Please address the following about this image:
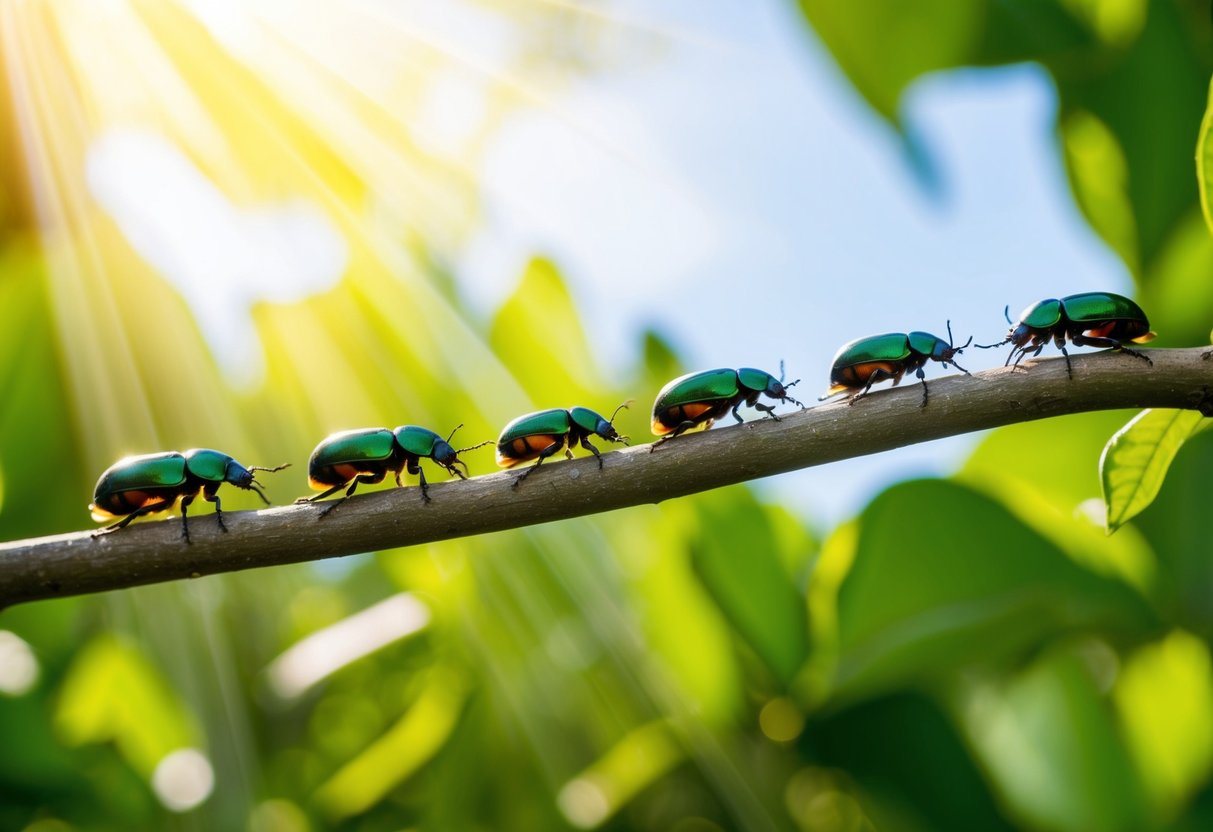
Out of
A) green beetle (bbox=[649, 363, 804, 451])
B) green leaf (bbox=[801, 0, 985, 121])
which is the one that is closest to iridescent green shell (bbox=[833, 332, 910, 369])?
green beetle (bbox=[649, 363, 804, 451])

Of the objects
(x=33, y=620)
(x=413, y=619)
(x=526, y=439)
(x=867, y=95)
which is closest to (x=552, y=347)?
(x=413, y=619)

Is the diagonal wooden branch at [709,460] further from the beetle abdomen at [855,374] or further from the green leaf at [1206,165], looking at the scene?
the beetle abdomen at [855,374]

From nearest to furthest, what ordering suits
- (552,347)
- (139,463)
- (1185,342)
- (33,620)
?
(139,463) < (1185,342) < (33,620) < (552,347)

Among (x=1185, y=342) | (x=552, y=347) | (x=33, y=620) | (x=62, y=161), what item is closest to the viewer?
(x=1185, y=342)

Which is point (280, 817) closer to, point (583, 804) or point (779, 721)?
point (583, 804)

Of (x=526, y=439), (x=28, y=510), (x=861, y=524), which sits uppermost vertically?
(x=28, y=510)

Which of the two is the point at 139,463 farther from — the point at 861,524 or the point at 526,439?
the point at 861,524

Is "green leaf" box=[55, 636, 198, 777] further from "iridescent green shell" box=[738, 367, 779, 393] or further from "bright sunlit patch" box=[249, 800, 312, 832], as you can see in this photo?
"iridescent green shell" box=[738, 367, 779, 393]

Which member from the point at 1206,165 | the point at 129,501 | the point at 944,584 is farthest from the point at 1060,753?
the point at 129,501

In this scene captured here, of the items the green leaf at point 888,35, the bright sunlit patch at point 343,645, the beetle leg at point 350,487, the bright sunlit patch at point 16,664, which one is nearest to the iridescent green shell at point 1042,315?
the green leaf at point 888,35
